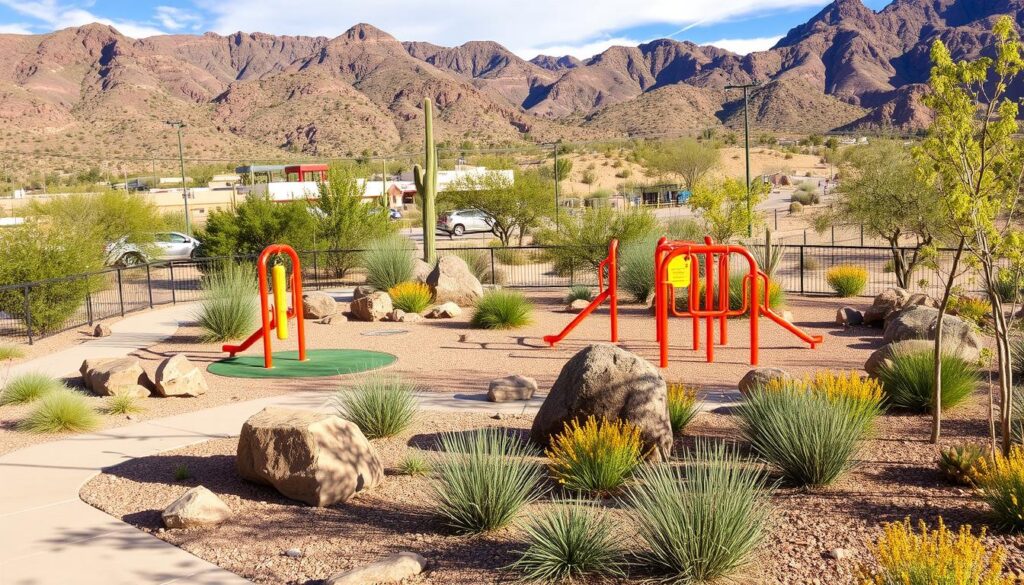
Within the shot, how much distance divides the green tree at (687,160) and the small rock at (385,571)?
7022 centimetres

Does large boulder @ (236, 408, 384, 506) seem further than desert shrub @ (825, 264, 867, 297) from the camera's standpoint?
No

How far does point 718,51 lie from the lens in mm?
195625

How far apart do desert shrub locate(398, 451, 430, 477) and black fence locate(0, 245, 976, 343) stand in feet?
37.5

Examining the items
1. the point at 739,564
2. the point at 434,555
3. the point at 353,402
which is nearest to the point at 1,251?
the point at 353,402

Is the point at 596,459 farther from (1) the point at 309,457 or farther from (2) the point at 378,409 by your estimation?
(2) the point at 378,409

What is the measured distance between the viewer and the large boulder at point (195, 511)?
7.31 meters

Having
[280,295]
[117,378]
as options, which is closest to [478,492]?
[117,378]

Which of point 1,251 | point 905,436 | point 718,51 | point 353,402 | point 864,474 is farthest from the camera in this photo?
point 718,51

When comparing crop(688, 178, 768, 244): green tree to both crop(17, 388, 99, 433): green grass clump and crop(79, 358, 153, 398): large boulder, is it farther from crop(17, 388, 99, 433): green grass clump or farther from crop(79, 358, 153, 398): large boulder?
crop(17, 388, 99, 433): green grass clump

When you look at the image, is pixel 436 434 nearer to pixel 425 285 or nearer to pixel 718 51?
pixel 425 285

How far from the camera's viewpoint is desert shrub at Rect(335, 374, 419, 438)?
32.2 ft

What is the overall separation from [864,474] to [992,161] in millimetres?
2861

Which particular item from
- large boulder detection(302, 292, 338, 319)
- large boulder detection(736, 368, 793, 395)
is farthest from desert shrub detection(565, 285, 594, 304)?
large boulder detection(736, 368, 793, 395)

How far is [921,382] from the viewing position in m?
10.2
